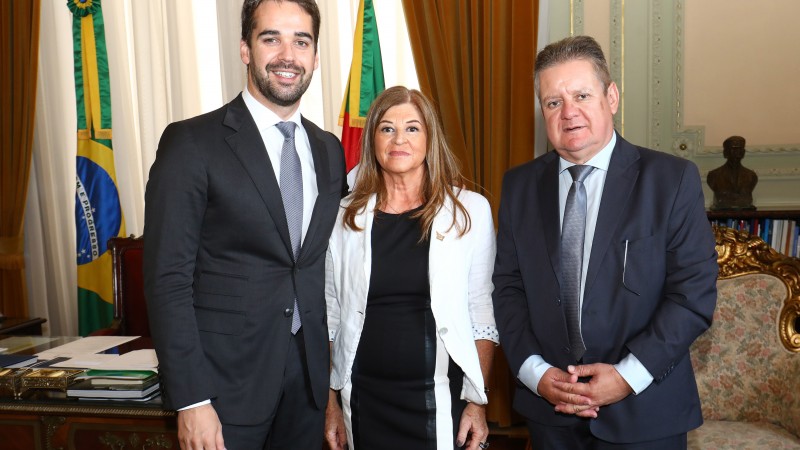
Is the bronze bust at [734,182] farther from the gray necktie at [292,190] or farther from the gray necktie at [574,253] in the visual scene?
the gray necktie at [292,190]

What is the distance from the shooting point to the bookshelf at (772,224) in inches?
127

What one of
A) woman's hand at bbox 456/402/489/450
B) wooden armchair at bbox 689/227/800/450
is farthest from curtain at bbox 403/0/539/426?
woman's hand at bbox 456/402/489/450

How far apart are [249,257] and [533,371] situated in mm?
837

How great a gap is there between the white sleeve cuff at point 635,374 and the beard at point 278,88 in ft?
3.71

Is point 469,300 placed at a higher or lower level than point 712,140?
lower

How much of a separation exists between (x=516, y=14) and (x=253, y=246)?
239 cm

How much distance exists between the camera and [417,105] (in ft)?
7.32

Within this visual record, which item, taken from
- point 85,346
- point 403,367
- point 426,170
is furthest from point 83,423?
point 426,170

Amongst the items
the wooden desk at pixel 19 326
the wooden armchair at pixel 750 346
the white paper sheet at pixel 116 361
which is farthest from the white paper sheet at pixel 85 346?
the wooden armchair at pixel 750 346

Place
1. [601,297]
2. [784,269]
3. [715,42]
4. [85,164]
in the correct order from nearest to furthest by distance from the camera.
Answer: [601,297] → [784,269] → [715,42] → [85,164]

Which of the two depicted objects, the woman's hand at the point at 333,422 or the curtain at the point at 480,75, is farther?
the curtain at the point at 480,75

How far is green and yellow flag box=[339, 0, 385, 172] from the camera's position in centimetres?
383

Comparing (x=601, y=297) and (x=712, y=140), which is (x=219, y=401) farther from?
(x=712, y=140)

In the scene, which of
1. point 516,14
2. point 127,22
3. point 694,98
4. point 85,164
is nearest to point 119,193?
point 85,164
